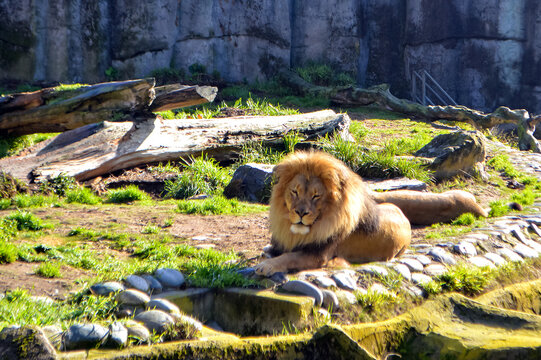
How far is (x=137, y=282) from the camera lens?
3988mm

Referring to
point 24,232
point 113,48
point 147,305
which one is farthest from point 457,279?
point 113,48

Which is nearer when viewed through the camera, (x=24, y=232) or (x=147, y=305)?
(x=147, y=305)

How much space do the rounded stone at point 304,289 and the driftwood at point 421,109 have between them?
12070 millimetres

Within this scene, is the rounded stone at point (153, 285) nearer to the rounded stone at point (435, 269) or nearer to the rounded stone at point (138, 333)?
the rounded stone at point (138, 333)

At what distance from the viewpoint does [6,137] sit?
9828 millimetres

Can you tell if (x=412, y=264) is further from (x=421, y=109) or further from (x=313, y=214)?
(x=421, y=109)

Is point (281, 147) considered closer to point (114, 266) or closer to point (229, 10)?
point (114, 266)

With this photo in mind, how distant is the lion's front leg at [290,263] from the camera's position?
4.30 metres

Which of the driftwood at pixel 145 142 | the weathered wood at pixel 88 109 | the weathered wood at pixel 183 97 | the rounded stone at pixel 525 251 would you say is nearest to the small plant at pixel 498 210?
the rounded stone at pixel 525 251

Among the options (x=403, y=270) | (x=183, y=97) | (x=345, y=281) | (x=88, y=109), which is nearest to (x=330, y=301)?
(x=345, y=281)

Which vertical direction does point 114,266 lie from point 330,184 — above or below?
below

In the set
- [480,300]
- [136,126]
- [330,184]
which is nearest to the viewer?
[330,184]

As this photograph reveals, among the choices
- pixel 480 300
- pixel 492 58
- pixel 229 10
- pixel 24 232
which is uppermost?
pixel 229 10

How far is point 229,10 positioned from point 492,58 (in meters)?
8.64
